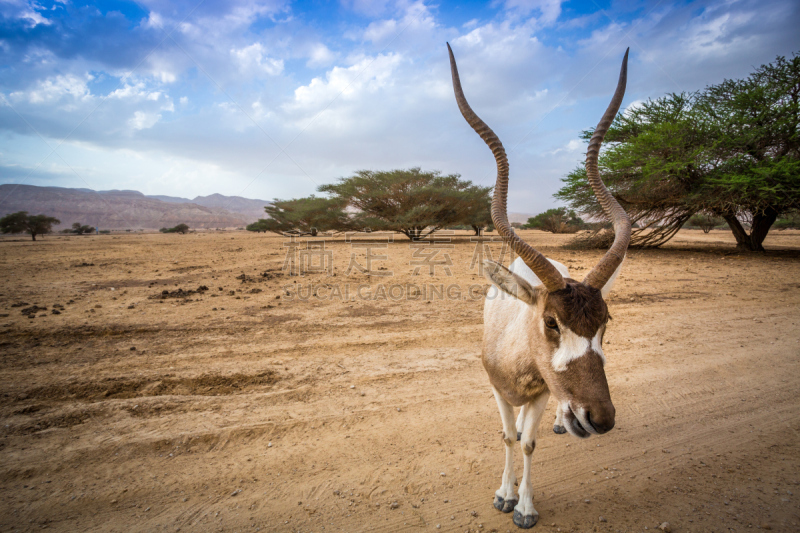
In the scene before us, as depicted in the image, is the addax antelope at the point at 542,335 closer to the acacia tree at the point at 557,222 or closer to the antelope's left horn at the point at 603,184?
the antelope's left horn at the point at 603,184

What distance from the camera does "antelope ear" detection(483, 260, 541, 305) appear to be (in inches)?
88.0

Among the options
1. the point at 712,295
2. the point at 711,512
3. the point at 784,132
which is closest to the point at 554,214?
the point at 784,132

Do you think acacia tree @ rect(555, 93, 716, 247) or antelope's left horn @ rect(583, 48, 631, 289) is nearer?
antelope's left horn @ rect(583, 48, 631, 289)

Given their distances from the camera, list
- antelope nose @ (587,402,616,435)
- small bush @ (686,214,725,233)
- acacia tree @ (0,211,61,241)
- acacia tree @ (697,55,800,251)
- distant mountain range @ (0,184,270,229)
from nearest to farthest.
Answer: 1. antelope nose @ (587,402,616,435)
2. acacia tree @ (697,55,800,251)
3. small bush @ (686,214,725,233)
4. acacia tree @ (0,211,61,241)
5. distant mountain range @ (0,184,270,229)

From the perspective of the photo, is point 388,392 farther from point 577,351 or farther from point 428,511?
point 577,351

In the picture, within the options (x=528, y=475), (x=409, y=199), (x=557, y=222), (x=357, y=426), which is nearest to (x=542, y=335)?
(x=528, y=475)

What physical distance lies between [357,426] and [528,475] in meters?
1.61

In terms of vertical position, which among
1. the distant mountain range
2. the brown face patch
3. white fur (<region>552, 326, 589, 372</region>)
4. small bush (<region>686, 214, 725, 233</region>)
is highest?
the distant mountain range

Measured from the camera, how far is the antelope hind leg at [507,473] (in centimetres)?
255

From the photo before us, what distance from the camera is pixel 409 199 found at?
2617 cm

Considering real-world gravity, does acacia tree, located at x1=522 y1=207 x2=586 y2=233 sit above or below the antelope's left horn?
above

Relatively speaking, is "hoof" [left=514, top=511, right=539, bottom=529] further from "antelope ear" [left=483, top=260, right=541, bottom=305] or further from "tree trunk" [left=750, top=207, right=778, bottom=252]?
"tree trunk" [left=750, top=207, right=778, bottom=252]

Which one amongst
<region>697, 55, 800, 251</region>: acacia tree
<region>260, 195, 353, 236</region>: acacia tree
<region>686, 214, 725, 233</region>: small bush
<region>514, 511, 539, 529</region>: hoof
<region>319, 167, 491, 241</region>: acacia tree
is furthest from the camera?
<region>260, 195, 353, 236</region>: acacia tree

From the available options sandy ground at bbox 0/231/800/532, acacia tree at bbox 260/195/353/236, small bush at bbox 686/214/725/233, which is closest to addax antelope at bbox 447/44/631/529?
sandy ground at bbox 0/231/800/532
